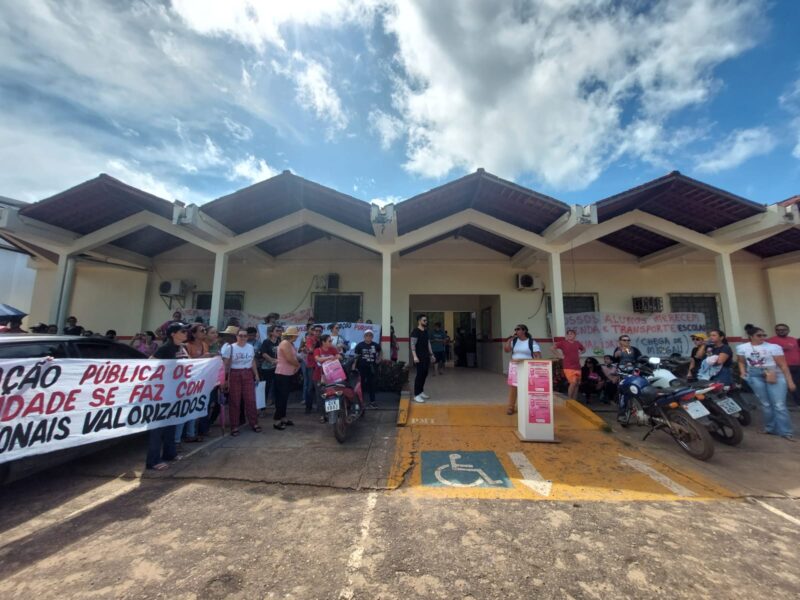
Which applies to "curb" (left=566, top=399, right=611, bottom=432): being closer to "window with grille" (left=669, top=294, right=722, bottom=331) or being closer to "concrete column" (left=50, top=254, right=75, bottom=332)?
"window with grille" (left=669, top=294, right=722, bottom=331)

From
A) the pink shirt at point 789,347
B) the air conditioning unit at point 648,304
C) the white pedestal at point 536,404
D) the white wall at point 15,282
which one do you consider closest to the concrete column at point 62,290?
the white wall at point 15,282

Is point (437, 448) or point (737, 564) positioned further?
point (437, 448)

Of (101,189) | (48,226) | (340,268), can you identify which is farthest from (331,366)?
(48,226)

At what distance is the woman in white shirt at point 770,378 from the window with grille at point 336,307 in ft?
26.7

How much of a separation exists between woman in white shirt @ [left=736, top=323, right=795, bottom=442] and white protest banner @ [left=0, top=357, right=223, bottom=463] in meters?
7.79

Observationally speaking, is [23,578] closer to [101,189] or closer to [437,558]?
[437,558]

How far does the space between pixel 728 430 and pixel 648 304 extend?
5862 millimetres

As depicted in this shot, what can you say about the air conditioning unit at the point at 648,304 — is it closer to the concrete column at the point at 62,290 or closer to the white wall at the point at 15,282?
the concrete column at the point at 62,290

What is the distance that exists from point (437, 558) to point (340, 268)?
28.4 ft

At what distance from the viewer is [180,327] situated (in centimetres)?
409

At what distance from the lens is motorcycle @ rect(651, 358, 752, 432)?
4.14 metres

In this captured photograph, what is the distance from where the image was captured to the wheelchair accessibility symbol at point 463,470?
3363mm

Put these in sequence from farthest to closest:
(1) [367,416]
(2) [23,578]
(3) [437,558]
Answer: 1. (1) [367,416]
2. (3) [437,558]
3. (2) [23,578]

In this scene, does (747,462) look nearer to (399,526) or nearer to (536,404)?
(536,404)
